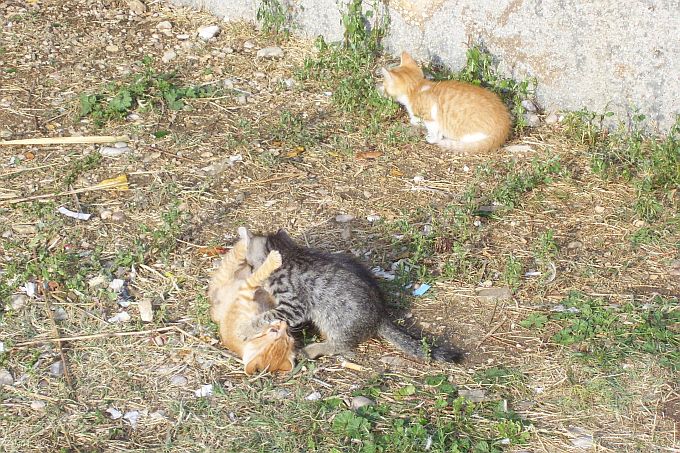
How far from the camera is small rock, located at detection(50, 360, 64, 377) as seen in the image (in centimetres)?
448

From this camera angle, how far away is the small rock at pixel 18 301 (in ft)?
16.1

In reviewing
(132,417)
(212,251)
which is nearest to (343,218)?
(212,251)

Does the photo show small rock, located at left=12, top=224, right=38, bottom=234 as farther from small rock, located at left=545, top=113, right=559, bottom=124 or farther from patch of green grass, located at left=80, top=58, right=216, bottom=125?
small rock, located at left=545, top=113, right=559, bottom=124

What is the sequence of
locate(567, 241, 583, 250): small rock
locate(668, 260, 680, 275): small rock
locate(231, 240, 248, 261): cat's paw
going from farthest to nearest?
1. locate(567, 241, 583, 250): small rock
2. locate(668, 260, 680, 275): small rock
3. locate(231, 240, 248, 261): cat's paw

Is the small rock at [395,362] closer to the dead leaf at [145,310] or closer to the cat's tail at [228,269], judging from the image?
the cat's tail at [228,269]

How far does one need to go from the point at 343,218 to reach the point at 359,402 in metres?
1.72

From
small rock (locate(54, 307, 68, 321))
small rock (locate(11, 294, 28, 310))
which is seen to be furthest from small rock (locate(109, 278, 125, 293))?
small rock (locate(11, 294, 28, 310))

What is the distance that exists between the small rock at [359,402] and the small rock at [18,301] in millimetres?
1892

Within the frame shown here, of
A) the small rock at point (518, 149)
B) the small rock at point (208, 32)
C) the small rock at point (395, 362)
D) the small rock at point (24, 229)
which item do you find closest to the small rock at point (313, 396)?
the small rock at point (395, 362)

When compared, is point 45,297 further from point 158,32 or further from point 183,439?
point 158,32

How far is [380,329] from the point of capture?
4.63 meters

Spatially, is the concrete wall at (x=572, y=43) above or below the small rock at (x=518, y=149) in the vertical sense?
above

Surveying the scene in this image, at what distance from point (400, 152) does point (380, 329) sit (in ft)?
6.95

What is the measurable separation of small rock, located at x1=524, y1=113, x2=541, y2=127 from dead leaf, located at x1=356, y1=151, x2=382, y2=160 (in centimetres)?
110
